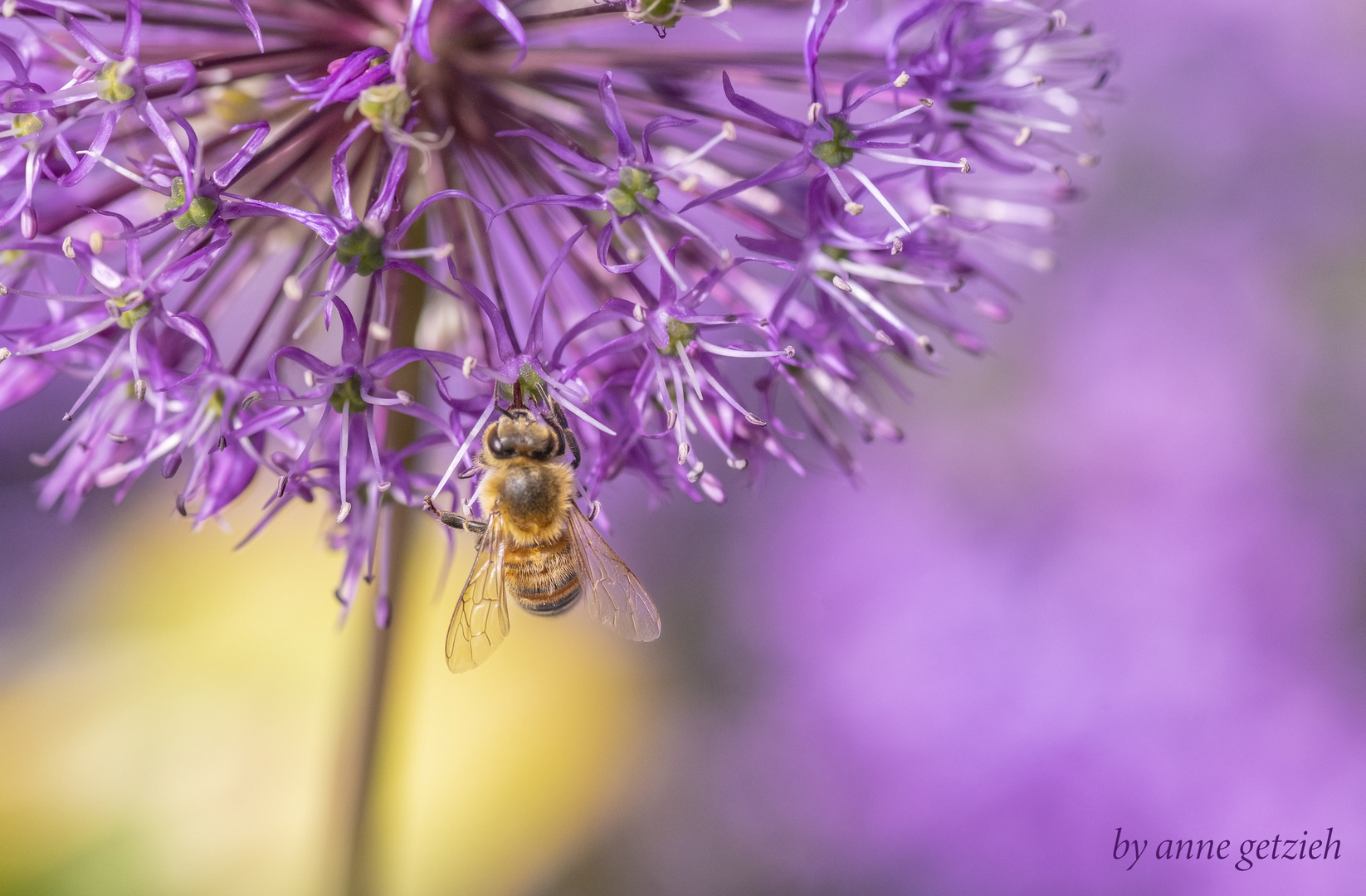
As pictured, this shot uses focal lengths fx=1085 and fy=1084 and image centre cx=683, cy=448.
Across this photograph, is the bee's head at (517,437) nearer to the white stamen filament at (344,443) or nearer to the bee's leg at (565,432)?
the bee's leg at (565,432)

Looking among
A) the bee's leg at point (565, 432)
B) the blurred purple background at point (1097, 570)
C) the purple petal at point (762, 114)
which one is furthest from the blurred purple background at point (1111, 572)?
the purple petal at point (762, 114)

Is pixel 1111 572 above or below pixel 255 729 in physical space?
above

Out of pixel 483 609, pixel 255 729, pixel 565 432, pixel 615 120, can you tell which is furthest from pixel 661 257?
pixel 255 729

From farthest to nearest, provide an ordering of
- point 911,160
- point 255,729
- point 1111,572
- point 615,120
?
point 1111,572, point 255,729, point 911,160, point 615,120

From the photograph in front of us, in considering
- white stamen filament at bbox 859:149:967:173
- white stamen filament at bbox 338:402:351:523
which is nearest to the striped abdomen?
white stamen filament at bbox 338:402:351:523

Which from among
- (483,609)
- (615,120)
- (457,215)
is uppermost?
(457,215)

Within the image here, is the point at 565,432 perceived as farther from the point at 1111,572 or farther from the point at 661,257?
the point at 1111,572

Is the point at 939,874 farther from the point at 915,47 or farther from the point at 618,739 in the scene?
the point at 915,47

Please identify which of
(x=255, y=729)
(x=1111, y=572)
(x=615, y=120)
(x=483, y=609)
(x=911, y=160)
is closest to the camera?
(x=615, y=120)
